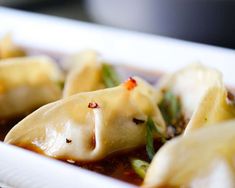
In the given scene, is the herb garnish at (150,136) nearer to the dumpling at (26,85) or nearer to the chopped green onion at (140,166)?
the chopped green onion at (140,166)

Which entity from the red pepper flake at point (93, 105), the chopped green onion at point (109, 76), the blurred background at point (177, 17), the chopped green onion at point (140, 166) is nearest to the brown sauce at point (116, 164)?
the chopped green onion at point (140, 166)

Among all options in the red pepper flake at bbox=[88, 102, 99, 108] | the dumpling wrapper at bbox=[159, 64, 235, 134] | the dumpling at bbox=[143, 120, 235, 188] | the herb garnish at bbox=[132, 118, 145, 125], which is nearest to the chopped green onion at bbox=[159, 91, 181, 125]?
the dumpling wrapper at bbox=[159, 64, 235, 134]

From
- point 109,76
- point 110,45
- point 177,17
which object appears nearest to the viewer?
point 109,76

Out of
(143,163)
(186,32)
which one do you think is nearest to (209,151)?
(143,163)

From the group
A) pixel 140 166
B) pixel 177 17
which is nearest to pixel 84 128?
pixel 140 166

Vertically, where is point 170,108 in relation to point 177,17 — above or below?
below

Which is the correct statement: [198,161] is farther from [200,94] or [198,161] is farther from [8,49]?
[8,49]
